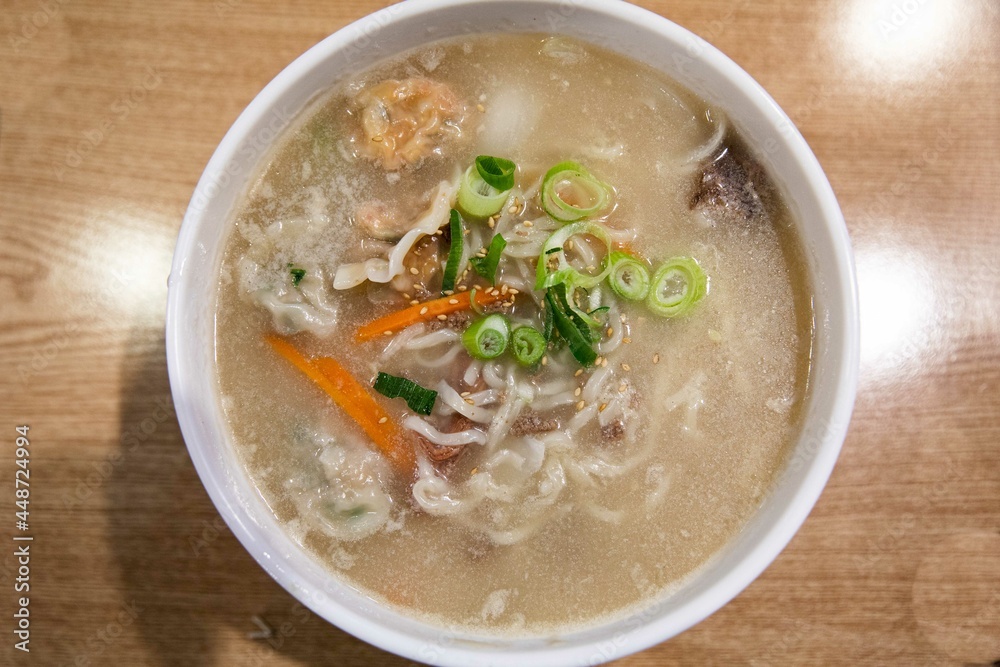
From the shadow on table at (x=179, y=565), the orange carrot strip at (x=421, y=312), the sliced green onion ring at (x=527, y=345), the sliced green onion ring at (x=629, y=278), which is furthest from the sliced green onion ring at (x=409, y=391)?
the shadow on table at (x=179, y=565)

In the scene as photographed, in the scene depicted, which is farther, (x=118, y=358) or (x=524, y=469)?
(x=118, y=358)

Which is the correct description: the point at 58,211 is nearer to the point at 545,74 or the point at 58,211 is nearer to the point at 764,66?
the point at 545,74

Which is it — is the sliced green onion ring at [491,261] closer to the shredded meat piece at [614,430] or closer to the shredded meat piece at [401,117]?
the shredded meat piece at [401,117]

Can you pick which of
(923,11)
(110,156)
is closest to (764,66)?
(923,11)

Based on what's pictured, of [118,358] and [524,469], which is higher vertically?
[524,469]

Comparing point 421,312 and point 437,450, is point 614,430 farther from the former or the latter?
point 421,312

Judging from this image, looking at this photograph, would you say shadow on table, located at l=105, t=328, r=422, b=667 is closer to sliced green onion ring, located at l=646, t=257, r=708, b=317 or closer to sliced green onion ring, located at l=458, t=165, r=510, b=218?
sliced green onion ring, located at l=458, t=165, r=510, b=218
